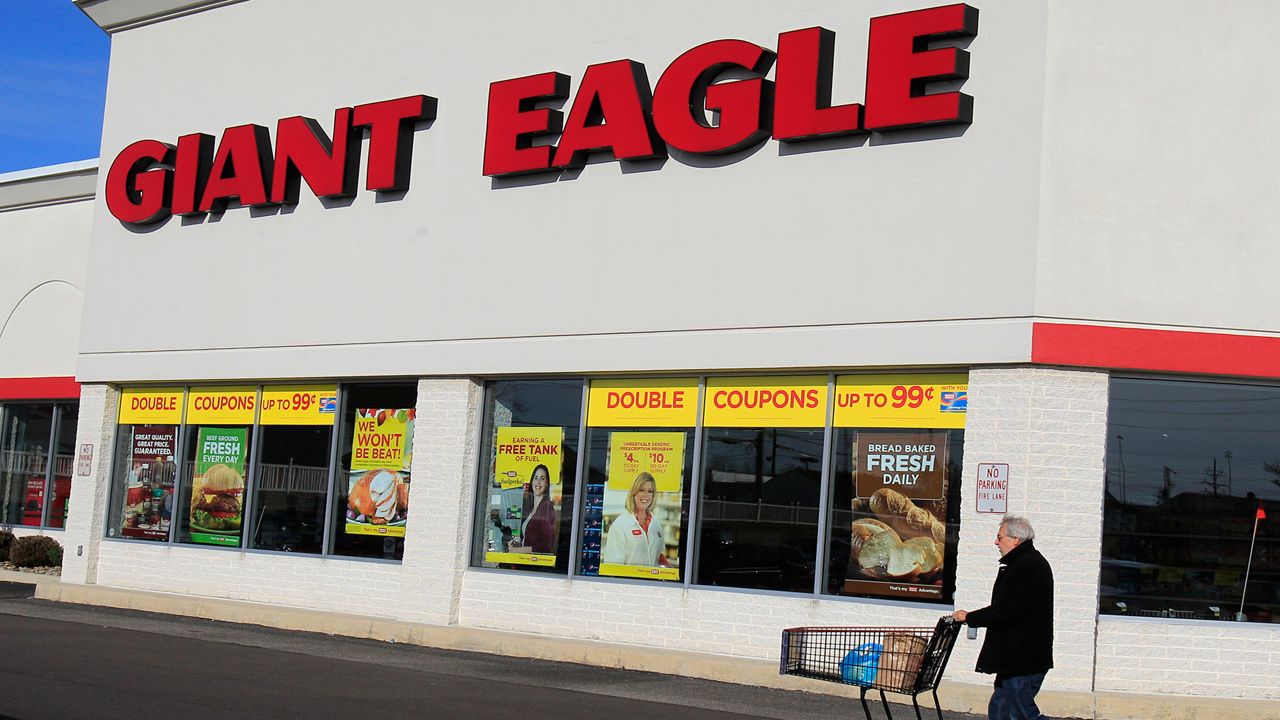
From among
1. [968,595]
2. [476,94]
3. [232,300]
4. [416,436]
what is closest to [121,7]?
[232,300]

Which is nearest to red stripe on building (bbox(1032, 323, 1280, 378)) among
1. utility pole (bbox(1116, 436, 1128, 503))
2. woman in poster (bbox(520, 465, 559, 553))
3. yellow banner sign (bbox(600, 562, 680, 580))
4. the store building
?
the store building

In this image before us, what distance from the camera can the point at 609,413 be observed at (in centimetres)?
1786

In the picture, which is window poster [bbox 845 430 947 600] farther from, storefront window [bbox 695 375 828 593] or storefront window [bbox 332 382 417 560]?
storefront window [bbox 332 382 417 560]

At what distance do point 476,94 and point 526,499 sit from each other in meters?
5.35

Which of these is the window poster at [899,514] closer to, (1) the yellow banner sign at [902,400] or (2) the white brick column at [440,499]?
(1) the yellow banner sign at [902,400]

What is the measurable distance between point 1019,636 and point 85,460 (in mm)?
18102

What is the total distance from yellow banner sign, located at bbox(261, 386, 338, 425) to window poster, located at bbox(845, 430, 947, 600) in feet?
27.2

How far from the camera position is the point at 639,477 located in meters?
17.5

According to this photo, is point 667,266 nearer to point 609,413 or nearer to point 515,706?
point 609,413

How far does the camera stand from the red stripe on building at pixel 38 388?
26.8m

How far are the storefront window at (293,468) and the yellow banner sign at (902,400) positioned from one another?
8.05m

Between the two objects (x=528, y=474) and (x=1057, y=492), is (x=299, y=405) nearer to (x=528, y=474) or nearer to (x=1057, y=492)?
(x=528, y=474)

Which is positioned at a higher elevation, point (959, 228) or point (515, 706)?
point (959, 228)

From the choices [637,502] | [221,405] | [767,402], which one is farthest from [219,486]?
[767,402]
